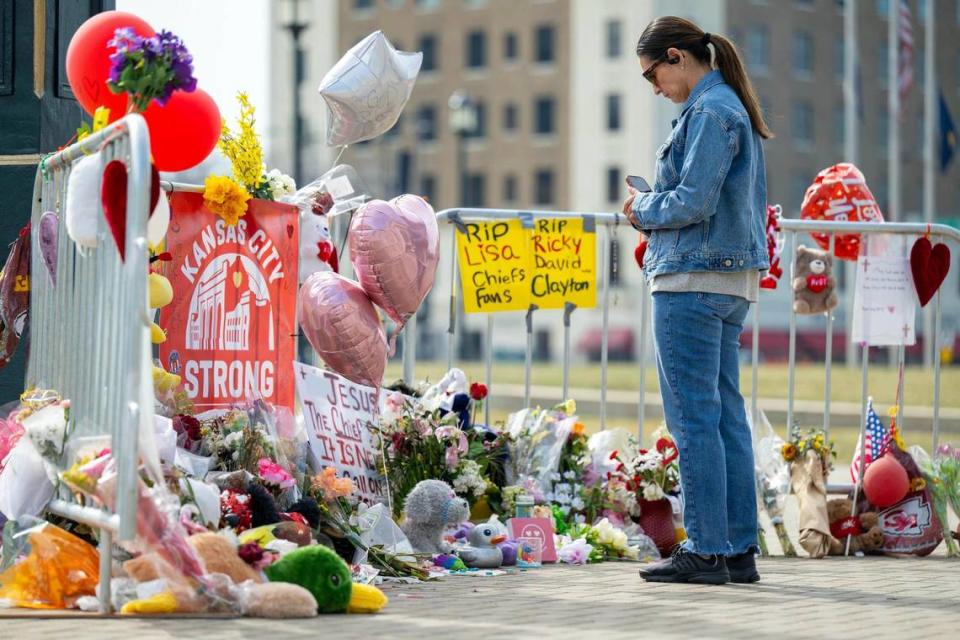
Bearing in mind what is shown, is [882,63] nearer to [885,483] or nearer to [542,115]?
[542,115]

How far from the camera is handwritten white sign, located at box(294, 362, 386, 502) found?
257 inches

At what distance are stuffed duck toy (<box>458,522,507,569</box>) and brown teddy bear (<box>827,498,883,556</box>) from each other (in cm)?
179

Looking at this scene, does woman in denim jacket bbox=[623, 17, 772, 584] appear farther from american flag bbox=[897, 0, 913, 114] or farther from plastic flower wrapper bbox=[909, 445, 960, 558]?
american flag bbox=[897, 0, 913, 114]

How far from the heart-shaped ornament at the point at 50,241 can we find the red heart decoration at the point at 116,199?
922 mm

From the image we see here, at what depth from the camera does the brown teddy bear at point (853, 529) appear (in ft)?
24.5

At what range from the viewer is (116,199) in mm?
4859

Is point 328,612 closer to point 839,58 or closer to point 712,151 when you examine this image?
point 712,151

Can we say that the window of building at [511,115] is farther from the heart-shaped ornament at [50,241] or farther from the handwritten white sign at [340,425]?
the heart-shaped ornament at [50,241]

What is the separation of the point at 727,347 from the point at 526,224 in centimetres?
186

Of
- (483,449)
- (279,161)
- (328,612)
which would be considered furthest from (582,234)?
(279,161)

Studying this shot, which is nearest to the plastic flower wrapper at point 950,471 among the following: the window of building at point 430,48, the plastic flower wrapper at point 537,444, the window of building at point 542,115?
the plastic flower wrapper at point 537,444

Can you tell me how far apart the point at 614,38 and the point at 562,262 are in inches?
2399

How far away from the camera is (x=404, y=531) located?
6441 millimetres

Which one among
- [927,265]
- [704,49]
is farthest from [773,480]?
[704,49]
